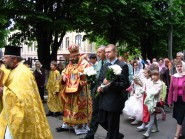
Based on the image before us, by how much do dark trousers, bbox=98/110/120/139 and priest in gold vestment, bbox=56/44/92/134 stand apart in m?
1.70

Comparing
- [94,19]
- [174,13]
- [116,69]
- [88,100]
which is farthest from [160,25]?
[116,69]

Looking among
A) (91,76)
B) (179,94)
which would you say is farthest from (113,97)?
(179,94)

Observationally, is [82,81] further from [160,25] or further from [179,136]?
[160,25]

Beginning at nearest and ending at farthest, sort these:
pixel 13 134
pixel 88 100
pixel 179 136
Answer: pixel 13 134
pixel 179 136
pixel 88 100

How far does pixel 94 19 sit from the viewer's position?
741 inches

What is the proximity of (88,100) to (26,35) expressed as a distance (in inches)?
500

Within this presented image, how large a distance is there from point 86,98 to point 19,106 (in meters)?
4.26

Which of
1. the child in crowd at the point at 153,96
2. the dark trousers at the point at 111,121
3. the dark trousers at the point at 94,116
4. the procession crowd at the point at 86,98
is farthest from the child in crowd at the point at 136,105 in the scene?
the dark trousers at the point at 111,121

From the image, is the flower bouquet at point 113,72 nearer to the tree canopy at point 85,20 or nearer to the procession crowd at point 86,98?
the procession crowd at point 86,98

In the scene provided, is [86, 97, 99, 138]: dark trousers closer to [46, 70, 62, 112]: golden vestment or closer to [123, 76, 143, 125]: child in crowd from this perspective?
[123, 76, 143, 125]: child in crowd

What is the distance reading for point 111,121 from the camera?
22.2 ft

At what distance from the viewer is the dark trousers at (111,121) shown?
6754 mm

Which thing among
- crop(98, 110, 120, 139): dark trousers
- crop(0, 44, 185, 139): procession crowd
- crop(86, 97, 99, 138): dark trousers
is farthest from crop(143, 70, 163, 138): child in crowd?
crop(98, 110, 120, 139): dark trousers

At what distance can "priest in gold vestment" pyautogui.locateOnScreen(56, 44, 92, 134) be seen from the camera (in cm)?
864
